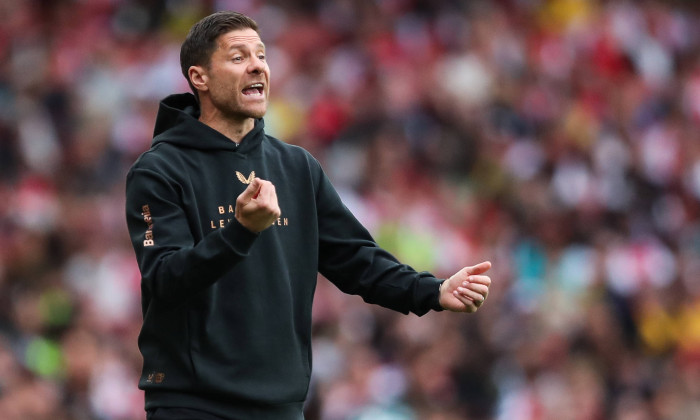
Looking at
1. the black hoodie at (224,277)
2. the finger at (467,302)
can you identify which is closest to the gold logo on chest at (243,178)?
the black hoodie at (224,277)

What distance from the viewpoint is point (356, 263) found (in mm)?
4570

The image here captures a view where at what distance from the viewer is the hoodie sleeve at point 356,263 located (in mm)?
4496

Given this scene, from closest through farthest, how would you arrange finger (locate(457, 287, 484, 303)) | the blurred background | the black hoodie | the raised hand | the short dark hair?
1. the raised hand
2. the black hoodie
3. finger (locate(457, 287, 484, 303))
4. the short dark hair
5. the blurred background

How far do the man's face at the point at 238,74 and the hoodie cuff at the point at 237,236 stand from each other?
2.08 ft

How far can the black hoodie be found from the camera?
4023 millimetres

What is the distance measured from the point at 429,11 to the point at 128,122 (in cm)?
365

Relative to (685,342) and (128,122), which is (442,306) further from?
(128,122)

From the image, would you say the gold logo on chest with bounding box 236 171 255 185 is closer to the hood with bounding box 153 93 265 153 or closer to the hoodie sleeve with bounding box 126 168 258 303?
the hood with bounding box 153 93 265 153

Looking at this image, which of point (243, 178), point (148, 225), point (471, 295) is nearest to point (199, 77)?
point (243, 178)

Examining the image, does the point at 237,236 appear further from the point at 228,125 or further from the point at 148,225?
the point at 228,125

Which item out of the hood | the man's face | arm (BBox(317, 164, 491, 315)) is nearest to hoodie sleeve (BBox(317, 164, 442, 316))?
arm (BBox(317, 164, 491, 315))

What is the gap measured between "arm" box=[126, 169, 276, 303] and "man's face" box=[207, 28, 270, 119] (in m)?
0.38

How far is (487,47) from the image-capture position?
12.9 meters

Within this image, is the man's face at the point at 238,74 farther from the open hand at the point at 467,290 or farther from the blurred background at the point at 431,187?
the blurred background at the point at 431,187
